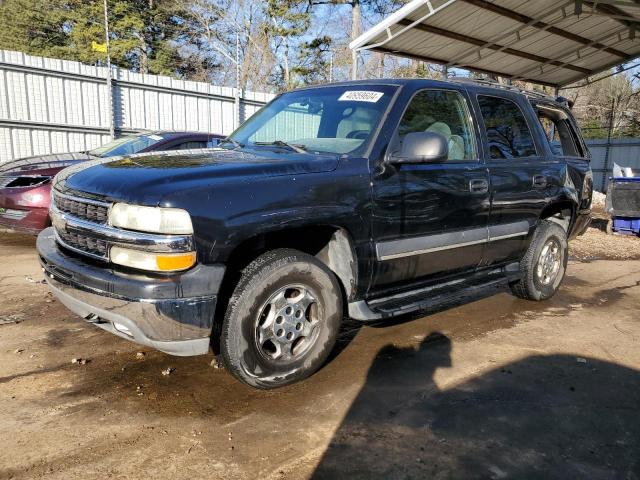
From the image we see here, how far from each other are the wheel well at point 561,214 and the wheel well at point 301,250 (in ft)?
8.62

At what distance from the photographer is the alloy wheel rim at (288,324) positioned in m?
3.12

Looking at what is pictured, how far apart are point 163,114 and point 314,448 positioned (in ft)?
40.2

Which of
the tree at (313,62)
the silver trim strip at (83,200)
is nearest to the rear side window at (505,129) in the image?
the silver trim strip at (83,200)

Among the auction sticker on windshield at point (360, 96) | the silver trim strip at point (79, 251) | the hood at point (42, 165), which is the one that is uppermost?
the auction sticker on windshield at point (360, 96)

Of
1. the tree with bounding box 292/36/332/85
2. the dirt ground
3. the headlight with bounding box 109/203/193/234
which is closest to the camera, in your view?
the dirt ground

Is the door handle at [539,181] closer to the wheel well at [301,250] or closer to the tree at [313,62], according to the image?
the wheel well at [301,250]

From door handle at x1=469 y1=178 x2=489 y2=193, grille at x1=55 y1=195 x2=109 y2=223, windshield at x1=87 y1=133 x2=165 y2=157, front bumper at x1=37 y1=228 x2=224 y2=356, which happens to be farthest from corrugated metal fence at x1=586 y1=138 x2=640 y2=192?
grille at x1=55 y1=195 x2=109 y2=223

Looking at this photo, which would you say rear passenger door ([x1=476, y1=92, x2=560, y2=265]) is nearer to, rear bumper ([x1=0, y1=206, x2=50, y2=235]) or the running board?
the running board

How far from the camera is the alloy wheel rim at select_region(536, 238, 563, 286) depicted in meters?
5.21

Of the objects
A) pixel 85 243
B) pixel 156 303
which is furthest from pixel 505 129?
Result: pixel 85 243

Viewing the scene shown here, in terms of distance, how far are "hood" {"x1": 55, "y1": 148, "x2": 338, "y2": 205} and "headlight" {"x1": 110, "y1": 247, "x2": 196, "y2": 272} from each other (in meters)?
0.27

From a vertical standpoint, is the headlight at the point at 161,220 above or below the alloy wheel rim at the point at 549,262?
above

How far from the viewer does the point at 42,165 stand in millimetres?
6906

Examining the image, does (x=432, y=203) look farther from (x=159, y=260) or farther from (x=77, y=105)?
(x=77, y=105)
